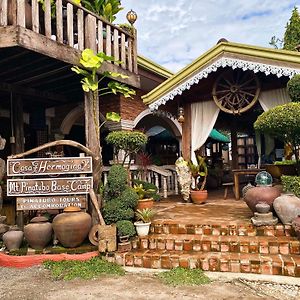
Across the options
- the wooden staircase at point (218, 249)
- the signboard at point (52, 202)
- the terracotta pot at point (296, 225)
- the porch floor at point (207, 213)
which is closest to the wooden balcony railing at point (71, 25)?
the signboard at point (52, 202)

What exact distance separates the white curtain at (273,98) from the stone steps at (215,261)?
4024 mm

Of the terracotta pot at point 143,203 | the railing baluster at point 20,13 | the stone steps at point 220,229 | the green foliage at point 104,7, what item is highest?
the green foliage at point 104,7

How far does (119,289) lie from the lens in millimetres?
3881

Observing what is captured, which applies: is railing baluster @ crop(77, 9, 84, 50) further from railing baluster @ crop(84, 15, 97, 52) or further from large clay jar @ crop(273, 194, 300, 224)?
large clay jar @ crop(273, 194, 300, 224)

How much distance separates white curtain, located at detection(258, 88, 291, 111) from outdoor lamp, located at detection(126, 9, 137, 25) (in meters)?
3.35

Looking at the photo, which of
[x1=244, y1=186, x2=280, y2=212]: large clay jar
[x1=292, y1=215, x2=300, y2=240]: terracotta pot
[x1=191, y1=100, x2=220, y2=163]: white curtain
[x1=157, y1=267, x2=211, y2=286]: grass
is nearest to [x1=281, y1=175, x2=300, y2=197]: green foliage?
[x1=244, y1=186, x2=280, y2=212]: large clay jar

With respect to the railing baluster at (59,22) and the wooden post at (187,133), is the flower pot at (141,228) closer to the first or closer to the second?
the railing baluster at (59,22)

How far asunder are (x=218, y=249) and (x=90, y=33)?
14.2 ft

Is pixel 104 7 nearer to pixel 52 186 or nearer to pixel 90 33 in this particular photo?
pixel 90 33

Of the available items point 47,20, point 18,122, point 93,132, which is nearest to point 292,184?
point 93,132

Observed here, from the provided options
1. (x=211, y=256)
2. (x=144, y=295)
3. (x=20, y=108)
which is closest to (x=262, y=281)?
(x=211, y=256)

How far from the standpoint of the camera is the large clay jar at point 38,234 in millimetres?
5055

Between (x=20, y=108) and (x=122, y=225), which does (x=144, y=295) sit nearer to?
(x=122, y=225)

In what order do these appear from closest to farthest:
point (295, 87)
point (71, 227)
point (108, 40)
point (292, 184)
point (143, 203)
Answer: point (71, 227) < point (292, 184) < point (143, 203) < point (295, 87) < point (108, 40)
